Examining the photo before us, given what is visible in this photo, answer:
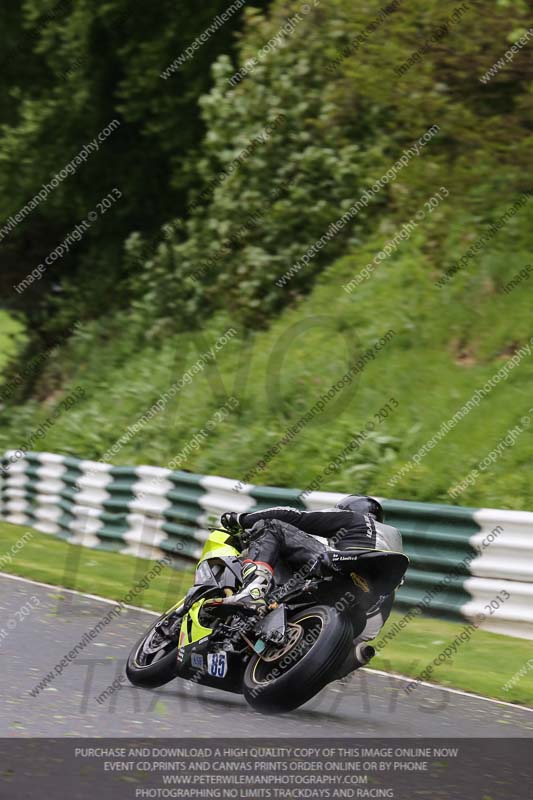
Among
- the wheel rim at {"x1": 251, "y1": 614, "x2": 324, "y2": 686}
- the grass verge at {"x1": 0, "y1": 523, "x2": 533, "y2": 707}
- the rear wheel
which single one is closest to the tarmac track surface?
the rear wheel

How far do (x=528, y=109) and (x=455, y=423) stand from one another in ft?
12.8

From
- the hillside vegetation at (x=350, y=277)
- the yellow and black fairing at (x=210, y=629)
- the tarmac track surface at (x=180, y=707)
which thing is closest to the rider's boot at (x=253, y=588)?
the yellow and black fairing at (x=210, y=629)

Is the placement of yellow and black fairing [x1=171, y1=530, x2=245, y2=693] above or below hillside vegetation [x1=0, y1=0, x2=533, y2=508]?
above

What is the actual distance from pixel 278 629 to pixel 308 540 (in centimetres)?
58

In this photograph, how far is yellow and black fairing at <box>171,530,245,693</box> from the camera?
22.0 ft

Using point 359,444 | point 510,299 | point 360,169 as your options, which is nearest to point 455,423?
point 359,444

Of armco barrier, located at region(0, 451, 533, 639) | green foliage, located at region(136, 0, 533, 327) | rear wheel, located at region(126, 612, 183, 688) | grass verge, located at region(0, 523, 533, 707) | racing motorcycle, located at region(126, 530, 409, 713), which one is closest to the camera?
racing motorcycle, located at region(126, 530, 409, 713)

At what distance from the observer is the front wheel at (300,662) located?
618cm

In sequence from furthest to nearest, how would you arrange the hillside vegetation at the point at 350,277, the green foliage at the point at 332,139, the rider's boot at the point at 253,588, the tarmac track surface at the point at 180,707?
the green foliage at the point at 332,139 → the hillside vegetation at the point at 350,277 → the rider's boot at the point at 253,588 → the tarmac track surface at the point at 180,707

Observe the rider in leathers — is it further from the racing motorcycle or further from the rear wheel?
the rear wheel

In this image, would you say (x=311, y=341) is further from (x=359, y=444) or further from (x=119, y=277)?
(x=119, y=277)

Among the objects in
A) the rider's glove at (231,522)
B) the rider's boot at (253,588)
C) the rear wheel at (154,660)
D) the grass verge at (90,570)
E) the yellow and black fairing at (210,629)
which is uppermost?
the rider's boot at (253,588)

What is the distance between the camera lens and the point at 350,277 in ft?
57.1

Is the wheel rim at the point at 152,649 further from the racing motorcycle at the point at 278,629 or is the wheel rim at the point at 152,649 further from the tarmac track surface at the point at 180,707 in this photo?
the tarmac track surface at the point at 180,707
